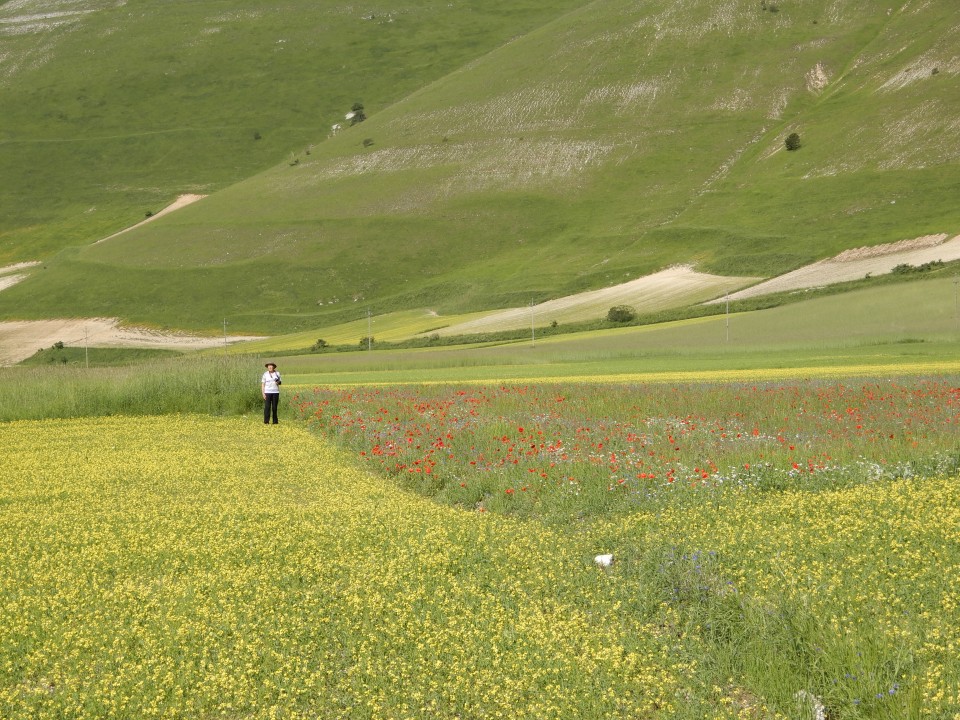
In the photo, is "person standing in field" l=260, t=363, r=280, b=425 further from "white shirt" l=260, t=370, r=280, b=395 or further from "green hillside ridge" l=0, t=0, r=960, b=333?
"green hillside ridge" l=0, t=0, r=960, b=333

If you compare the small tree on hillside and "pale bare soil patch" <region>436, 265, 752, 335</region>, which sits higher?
"pale bare soil patch" <region>436, 265, 752, 335</region>

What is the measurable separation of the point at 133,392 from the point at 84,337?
356 feet

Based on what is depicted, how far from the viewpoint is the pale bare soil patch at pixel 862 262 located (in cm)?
9906

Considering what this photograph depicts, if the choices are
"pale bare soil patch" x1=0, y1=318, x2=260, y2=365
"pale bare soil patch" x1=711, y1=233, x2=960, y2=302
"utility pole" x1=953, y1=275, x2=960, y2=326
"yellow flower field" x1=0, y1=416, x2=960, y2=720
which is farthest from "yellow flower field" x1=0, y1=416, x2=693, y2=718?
"pale bare soil patch" x1=0, y1=318, x2=260, y2=365

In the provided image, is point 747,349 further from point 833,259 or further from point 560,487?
point 833,259

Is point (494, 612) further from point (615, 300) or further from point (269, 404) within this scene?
point (615, 300)

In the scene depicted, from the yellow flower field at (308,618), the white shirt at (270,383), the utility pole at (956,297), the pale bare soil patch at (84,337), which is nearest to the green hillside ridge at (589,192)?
the pale bare soil patch at (84,337)

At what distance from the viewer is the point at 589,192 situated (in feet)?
543

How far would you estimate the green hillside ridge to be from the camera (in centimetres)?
13462

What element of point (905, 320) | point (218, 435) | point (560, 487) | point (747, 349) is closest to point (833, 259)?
point (905, 320)

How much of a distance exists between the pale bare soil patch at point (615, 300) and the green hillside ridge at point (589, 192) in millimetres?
5539

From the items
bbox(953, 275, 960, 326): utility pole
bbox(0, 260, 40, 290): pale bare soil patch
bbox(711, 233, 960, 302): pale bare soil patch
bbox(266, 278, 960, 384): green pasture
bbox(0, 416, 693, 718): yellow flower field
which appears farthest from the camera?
bbox(0, 260, 40, 290): pale bare soil patch

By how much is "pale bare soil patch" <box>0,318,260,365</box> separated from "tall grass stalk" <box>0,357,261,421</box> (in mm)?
93938

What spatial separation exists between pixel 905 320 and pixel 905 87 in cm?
10708
